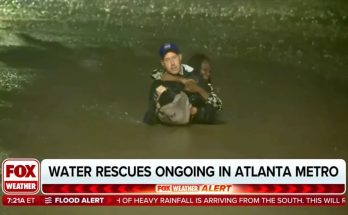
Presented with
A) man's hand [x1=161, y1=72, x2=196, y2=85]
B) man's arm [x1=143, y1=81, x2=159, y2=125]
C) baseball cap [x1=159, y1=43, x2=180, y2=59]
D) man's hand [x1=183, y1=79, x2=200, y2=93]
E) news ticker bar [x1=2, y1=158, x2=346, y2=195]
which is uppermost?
baseball cap [x1=159, y1=43, x2=180, y2=59]

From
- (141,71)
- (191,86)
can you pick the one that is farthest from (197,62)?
(141,71)

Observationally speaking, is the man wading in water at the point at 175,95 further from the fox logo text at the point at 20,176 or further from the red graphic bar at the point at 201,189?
the fox logo text at the point at 20,176

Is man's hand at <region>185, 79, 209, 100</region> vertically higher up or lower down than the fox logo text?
higher up

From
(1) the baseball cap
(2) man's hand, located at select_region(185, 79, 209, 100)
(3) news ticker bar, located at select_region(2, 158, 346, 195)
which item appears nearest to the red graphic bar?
(3) news ticker bar, located at select_region(2, 158, 346, 195)

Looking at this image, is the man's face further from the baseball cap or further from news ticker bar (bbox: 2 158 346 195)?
news ticker bar (bbox: 2 158 346 195)

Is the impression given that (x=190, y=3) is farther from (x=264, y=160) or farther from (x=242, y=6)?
(x=264, y=160)

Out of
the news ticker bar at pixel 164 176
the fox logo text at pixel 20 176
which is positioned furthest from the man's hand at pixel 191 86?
the fox logo text at pixel 20 176

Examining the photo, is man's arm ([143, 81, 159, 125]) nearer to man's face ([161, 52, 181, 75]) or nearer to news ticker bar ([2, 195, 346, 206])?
man's face ([161, 52, 181, 75])

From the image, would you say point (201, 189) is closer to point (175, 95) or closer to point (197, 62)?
point (175, 95)

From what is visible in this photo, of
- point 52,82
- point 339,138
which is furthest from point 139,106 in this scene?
point 339,138
